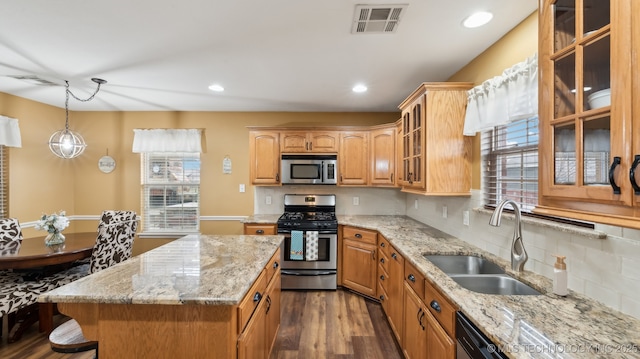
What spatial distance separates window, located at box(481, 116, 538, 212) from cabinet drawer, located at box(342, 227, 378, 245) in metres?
1.30

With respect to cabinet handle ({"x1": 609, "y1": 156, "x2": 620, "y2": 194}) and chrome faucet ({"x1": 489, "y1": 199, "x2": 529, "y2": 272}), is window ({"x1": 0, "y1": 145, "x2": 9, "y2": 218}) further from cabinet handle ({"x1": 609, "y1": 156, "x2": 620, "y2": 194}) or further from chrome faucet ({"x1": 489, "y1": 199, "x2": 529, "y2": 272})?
cabinet handle ({"x1": 609, "y1": 156, "x2": 620, "y2": 194})

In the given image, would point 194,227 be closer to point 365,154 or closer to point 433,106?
point 365,154

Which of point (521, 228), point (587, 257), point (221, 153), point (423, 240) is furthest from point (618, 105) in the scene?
point (221, 153)

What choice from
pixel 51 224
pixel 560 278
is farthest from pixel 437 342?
A: pixel 51 224

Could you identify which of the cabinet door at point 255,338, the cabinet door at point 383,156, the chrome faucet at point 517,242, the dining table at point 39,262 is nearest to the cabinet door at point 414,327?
the chrome faucet at point 517,242

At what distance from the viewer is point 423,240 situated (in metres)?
2.32

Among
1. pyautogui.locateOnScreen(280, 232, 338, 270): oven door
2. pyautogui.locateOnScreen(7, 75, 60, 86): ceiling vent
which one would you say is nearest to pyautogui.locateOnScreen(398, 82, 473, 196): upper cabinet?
pyautogui.locateOnScreen(280, 232, 338, 270): oven door

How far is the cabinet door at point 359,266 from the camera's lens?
10.1ft

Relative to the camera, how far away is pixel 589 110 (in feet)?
2.88

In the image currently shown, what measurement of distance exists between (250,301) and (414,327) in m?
1.13

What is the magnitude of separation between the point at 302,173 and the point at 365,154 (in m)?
0.94

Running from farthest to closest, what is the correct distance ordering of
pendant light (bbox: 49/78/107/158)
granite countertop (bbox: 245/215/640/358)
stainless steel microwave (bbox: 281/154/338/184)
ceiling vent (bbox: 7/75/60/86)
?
→ stainless steel microwave (bbox: 281/154/338/184)
pendant light (bbox: 49/78/107/158)
ceiling vent (bbox: 7/75/60/86)
granite countertop (bbox: 245/215/640/358)

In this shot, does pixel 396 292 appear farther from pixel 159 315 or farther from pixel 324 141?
pixel 324 141

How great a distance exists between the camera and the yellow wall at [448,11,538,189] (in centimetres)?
165
